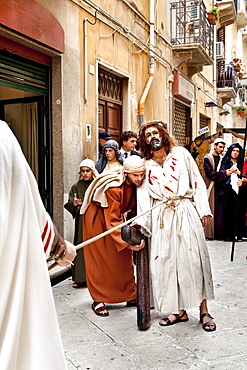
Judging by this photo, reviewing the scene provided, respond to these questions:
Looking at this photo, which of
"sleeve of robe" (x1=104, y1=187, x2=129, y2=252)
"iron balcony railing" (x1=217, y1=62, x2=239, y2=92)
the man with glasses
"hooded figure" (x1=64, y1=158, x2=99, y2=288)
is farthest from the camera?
"iron balcony railing" (x1=217, y1=62, x2=239, y2=92)

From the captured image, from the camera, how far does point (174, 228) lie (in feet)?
13.0

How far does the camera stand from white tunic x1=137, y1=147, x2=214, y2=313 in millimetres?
3938

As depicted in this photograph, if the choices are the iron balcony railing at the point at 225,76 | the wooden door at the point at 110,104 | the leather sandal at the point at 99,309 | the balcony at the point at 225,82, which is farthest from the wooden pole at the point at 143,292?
the iron balcony railing at the point at 225,76

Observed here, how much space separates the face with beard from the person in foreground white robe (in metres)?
2.35

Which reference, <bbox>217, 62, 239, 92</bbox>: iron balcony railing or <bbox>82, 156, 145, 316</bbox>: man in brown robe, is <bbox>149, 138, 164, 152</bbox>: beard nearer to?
<bbox>82, 156, 145, 316</bbox>: man in brown robe

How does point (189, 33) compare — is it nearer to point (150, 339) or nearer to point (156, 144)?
point (156, 144)

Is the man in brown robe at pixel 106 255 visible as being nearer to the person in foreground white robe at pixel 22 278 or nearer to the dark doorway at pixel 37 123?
the person in foreground white robe at pixel 22 278

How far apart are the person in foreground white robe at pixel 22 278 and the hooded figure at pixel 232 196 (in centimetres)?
727

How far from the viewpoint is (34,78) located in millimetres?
6836

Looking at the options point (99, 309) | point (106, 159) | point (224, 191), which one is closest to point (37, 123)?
point (106, 159)

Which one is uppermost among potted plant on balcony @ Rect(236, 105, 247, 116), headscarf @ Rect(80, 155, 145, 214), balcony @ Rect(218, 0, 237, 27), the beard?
balcony @ Rect(218, 0, 237, 27)

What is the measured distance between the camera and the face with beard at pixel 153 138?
4.06 meters

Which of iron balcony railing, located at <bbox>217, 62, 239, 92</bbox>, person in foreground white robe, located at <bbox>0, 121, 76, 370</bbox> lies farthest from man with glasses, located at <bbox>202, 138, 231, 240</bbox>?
iron balcony railing, located at <bbox>217, 62, 239, 92</bbox>

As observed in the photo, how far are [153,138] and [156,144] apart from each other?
0.22 ft
